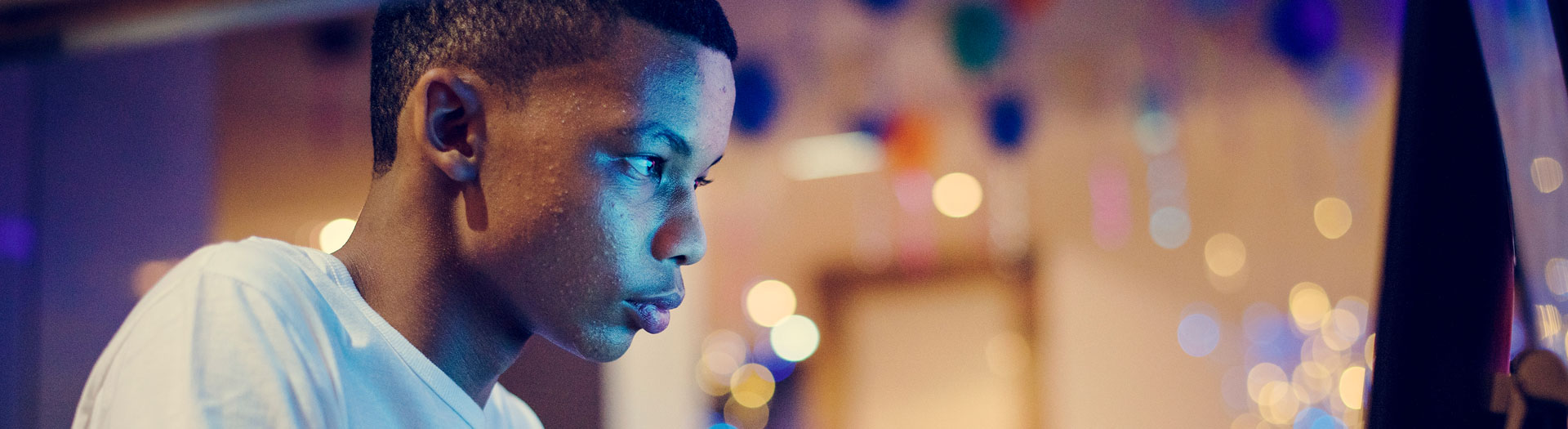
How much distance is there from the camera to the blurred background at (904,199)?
1.54m

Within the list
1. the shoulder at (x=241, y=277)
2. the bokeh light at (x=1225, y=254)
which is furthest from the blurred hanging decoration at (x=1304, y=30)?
the shoulder at (x=241, y=277)

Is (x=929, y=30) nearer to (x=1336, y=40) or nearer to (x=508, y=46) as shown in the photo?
(x=1336, y=40)

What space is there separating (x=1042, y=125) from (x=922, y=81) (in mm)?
510

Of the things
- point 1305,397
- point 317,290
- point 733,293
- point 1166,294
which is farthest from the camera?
point 733,293

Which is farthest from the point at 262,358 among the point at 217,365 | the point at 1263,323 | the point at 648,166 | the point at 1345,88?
the point at 1345,88

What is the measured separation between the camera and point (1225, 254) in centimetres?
351

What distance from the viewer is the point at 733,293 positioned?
475cm

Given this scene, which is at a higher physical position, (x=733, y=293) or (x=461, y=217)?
(x=461, y=217)

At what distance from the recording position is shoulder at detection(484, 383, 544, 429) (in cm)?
89

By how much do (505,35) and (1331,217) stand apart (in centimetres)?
338

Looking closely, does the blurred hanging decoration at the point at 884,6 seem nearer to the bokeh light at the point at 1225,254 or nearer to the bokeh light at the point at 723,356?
the bokeh light at the point at 1225,254

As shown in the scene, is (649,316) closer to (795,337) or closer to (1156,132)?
(1156,132)

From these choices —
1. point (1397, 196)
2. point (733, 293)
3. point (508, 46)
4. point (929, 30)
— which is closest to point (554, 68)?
point (508, 46)

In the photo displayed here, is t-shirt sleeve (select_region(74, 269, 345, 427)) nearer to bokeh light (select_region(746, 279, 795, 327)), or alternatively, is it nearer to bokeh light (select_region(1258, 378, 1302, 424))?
bokeh light (select_region(1258, 378, 1302, 424))
